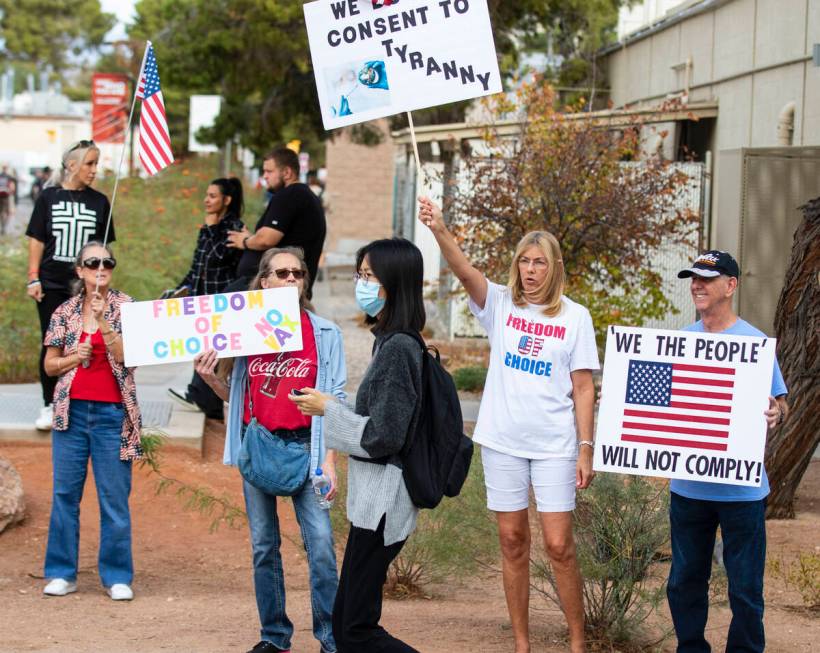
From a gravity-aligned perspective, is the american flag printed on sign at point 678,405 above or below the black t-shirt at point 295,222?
below

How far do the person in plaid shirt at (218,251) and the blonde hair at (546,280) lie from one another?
4.36 m

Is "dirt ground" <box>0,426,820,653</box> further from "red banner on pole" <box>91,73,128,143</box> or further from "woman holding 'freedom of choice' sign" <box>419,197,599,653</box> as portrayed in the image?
"red banner on pole" <box>91,73,128,143</box>

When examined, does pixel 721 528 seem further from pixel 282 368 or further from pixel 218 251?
pixel 218 251

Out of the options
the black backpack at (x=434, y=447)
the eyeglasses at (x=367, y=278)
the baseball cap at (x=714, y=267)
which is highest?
the baseball cap at (x=714, y=267)

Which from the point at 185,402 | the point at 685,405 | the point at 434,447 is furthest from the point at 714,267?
the point at 185,402

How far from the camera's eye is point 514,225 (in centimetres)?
1175

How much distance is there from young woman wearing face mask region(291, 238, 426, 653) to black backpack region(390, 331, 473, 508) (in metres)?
0.05

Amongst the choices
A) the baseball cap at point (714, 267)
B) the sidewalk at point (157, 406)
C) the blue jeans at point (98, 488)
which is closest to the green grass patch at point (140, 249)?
the sidewalk at point (157, 406)

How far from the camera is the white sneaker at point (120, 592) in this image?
6586 mm

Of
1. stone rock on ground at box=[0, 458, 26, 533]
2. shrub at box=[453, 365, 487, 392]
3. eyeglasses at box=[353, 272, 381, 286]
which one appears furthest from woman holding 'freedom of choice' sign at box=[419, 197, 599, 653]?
shrub at box=[453, 365, 487, 392]

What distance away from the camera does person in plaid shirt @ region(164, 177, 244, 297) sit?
9195 millimetres

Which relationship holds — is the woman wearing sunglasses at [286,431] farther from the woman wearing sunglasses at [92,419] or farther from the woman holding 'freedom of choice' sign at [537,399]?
the woman wearing sunglasses at [92,419]

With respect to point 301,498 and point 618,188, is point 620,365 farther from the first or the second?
point 618,188

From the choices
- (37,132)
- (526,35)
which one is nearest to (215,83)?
(526,35)
